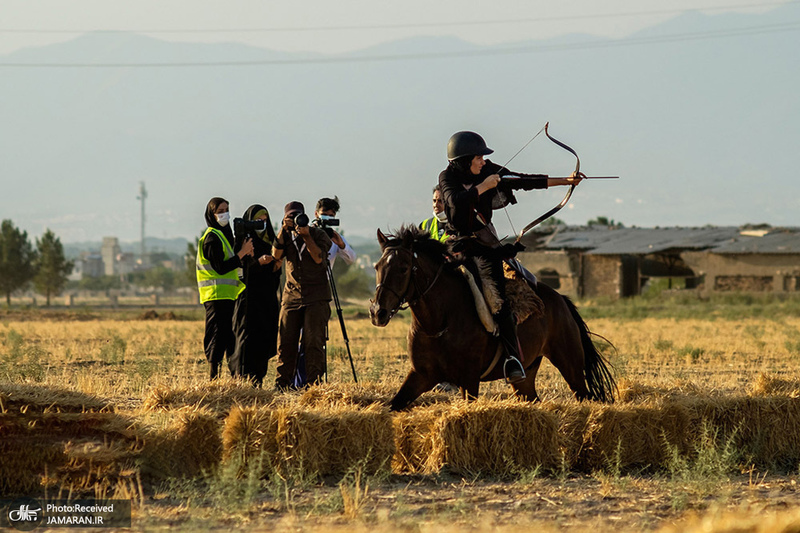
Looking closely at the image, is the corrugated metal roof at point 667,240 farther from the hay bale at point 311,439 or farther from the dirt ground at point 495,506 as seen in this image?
the hay bale at point 311,439

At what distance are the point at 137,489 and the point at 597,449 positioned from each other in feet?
12.3

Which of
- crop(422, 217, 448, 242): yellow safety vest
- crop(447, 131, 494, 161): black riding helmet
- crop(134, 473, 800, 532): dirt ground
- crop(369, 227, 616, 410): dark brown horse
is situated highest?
crop(447, 131, 494, 161): black riding helmet

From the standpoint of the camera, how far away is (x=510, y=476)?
26.4ft

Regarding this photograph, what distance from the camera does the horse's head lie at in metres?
8.53

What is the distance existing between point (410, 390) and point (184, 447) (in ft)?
7.10

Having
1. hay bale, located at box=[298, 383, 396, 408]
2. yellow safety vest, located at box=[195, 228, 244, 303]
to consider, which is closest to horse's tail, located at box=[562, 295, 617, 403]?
hay bale, located at box=[298, 383, 396, 408]

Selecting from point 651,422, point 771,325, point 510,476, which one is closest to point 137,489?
Result: point 510,476

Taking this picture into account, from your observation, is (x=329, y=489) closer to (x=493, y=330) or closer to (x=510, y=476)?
(x=510, y=476)

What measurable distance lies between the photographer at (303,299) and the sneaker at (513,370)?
10.3ft

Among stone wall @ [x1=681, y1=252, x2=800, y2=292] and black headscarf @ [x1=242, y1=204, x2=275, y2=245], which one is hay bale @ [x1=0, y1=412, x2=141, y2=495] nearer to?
black headscarf @ [x1=242, y1=204, x2=275, y2=245]

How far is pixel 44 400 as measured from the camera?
7.51m

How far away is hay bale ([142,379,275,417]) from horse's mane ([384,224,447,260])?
1821 millimetres

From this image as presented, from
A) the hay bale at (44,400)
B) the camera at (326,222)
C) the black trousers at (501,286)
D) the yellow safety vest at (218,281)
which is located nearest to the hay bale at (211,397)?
the hay bale at (44,400)

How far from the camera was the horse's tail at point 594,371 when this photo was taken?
10.7 metres
